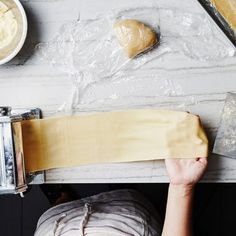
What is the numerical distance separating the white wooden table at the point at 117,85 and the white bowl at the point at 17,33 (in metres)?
0.05

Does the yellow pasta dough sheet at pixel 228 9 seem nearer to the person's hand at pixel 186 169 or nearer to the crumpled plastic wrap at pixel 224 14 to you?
the crumpled plastic wrap at pixel 224 14

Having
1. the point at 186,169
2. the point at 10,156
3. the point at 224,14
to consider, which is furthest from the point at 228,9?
the point at 10,156

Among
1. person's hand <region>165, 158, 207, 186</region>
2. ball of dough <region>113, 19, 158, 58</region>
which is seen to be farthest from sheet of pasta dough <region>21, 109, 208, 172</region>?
ball of dough <region>113, 19, 158, 58</region>

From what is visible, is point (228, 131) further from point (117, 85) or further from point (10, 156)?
point (10, 156)

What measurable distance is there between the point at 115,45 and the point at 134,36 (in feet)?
0.24

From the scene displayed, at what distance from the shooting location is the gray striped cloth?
Result: 1303mm

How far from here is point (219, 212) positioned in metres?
2.12

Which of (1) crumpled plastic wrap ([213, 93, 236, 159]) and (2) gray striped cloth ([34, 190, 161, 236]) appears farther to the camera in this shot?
(2) gray striped cloth ([34, 190, 161, 236])

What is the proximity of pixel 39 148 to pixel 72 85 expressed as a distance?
0.18m

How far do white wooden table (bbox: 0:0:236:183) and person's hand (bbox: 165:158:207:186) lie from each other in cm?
4

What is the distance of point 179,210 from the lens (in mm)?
1229

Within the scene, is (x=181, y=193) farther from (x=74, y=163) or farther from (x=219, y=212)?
(x=219, y=212)

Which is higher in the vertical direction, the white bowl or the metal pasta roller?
the white bowl

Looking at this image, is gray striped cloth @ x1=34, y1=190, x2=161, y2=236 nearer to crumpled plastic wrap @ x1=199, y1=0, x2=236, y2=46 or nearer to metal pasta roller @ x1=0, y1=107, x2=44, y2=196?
metal pasta roller @ x1=0, y1=107, x2=44, y2=196
